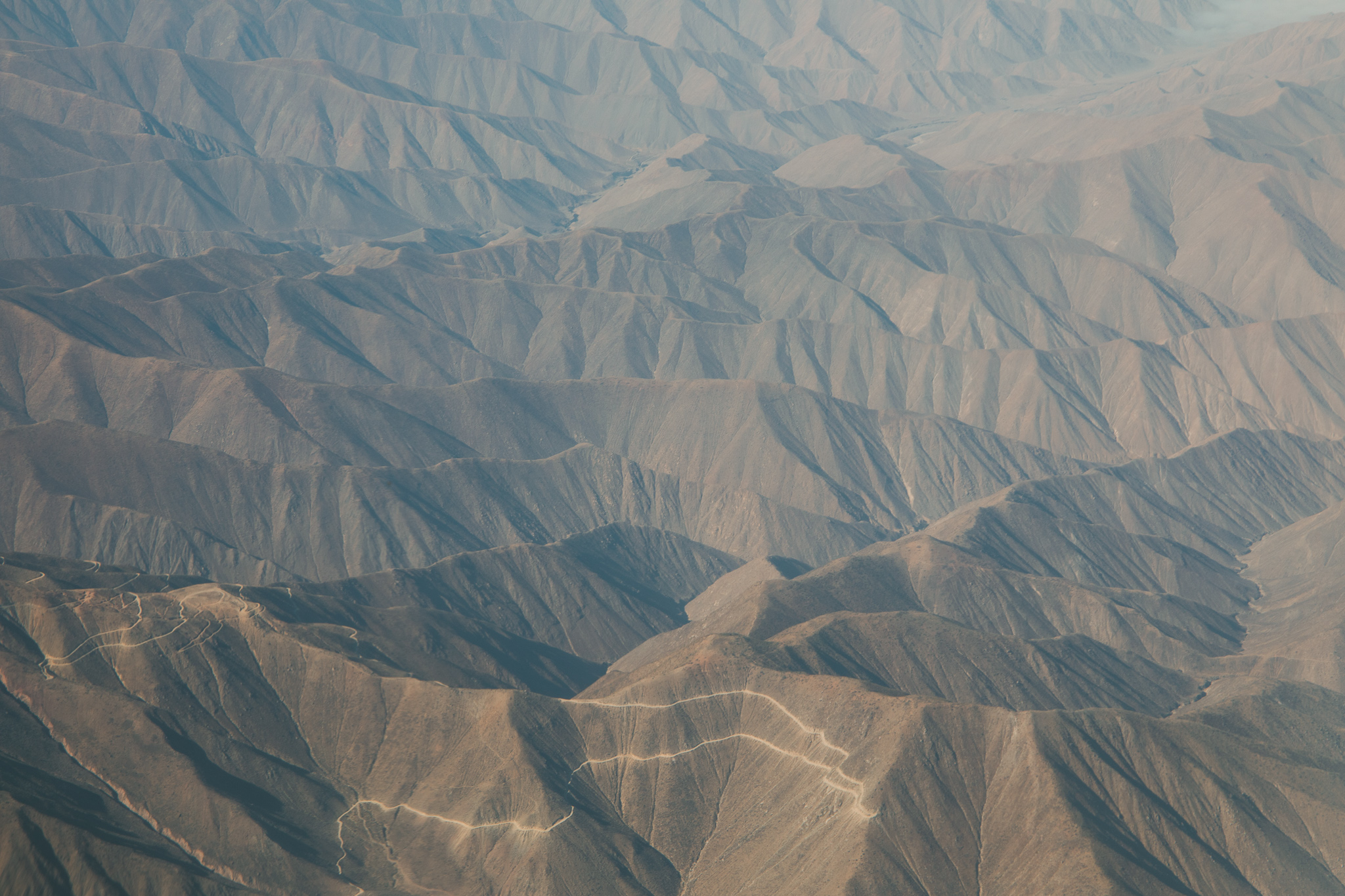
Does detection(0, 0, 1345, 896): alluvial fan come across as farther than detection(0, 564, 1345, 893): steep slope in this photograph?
Yes

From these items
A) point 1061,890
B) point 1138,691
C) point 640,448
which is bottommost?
point 640,448


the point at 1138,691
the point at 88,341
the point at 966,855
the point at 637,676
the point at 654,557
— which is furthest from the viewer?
the point at 88,341

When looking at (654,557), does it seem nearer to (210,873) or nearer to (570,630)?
(570,630)

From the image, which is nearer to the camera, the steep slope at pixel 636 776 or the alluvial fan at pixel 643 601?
the steep slope at pixel 636 776

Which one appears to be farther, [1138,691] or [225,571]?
[225,571]

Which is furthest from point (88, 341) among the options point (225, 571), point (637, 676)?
point (637, 676)

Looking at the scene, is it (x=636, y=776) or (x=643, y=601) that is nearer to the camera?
(x=636, y=776)

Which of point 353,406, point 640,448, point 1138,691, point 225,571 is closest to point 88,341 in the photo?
point 353,406

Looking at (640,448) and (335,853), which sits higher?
(335,853)

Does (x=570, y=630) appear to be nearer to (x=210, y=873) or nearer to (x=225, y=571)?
(x=225, y=571)

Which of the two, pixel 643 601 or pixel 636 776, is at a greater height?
pixel 636 776

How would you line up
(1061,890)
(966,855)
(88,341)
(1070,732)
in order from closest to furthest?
(1061,890) < (966,855) < (1070,732) < (88,341)
